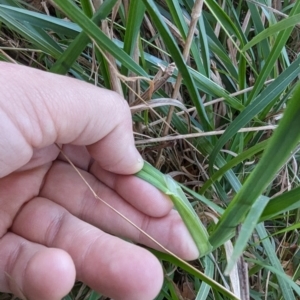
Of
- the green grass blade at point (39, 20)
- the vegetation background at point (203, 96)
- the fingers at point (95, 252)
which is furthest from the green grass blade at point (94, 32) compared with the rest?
the fingers at point (95, 252)

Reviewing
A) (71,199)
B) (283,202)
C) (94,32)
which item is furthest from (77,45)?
(283,202)

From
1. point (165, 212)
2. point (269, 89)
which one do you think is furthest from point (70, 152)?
point (269, 89)

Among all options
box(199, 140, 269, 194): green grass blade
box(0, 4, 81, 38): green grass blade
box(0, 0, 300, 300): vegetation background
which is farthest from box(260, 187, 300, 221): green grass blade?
box(0, 4, 81, 38): green grass blade

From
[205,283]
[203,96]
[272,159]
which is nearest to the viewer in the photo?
[272,159]

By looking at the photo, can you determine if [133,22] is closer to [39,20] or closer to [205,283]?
[39,20]

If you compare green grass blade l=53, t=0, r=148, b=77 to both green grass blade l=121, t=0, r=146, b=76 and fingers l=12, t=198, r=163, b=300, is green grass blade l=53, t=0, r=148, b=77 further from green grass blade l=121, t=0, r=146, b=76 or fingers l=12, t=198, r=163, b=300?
fingers l=12, t=198, r=163, b=300

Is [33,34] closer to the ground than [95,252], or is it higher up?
higher up
